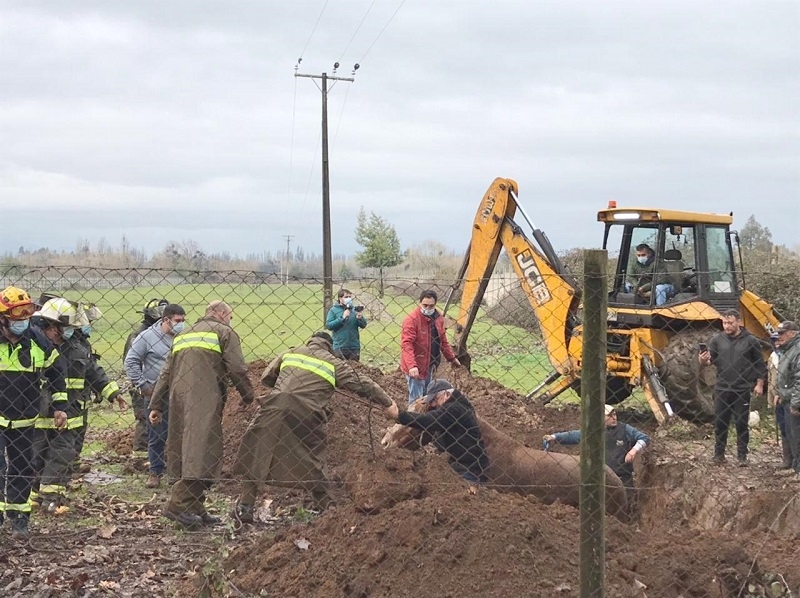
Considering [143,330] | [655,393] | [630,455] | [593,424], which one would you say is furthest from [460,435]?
[655,393]

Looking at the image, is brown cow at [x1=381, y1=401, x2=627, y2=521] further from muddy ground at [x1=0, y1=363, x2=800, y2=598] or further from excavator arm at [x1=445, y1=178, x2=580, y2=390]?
excavator arm at [x1=445, y1=178, x2=580, y2=390]

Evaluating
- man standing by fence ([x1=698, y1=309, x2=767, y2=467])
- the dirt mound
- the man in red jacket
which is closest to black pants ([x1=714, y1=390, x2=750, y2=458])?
man standing by fence ([x1=698, y1=309, x2=767, y2=467])

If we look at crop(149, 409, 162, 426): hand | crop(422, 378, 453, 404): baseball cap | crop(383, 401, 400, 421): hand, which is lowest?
crop(149, 409, 162, 426): hand

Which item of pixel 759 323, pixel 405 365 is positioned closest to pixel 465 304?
pixel 405 365

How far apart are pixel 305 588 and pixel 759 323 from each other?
8627 millimetres

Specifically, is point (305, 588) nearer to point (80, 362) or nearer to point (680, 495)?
point (80, 362)

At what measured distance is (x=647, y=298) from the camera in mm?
10961

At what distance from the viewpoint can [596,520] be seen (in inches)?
146

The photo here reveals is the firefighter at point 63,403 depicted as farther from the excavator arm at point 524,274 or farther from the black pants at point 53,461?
the excavator arm at point 524,274

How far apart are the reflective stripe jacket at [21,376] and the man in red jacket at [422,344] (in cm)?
437

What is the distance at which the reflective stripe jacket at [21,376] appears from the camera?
19.8ft

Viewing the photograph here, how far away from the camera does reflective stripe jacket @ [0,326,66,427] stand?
605cm

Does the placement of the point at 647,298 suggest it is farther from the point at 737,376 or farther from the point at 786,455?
the point at 786,455

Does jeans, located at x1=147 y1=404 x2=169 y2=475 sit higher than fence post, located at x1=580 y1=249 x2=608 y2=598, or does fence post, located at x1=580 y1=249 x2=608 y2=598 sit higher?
fence post, located at x1=580 y1=249 x2=608 y2=598
